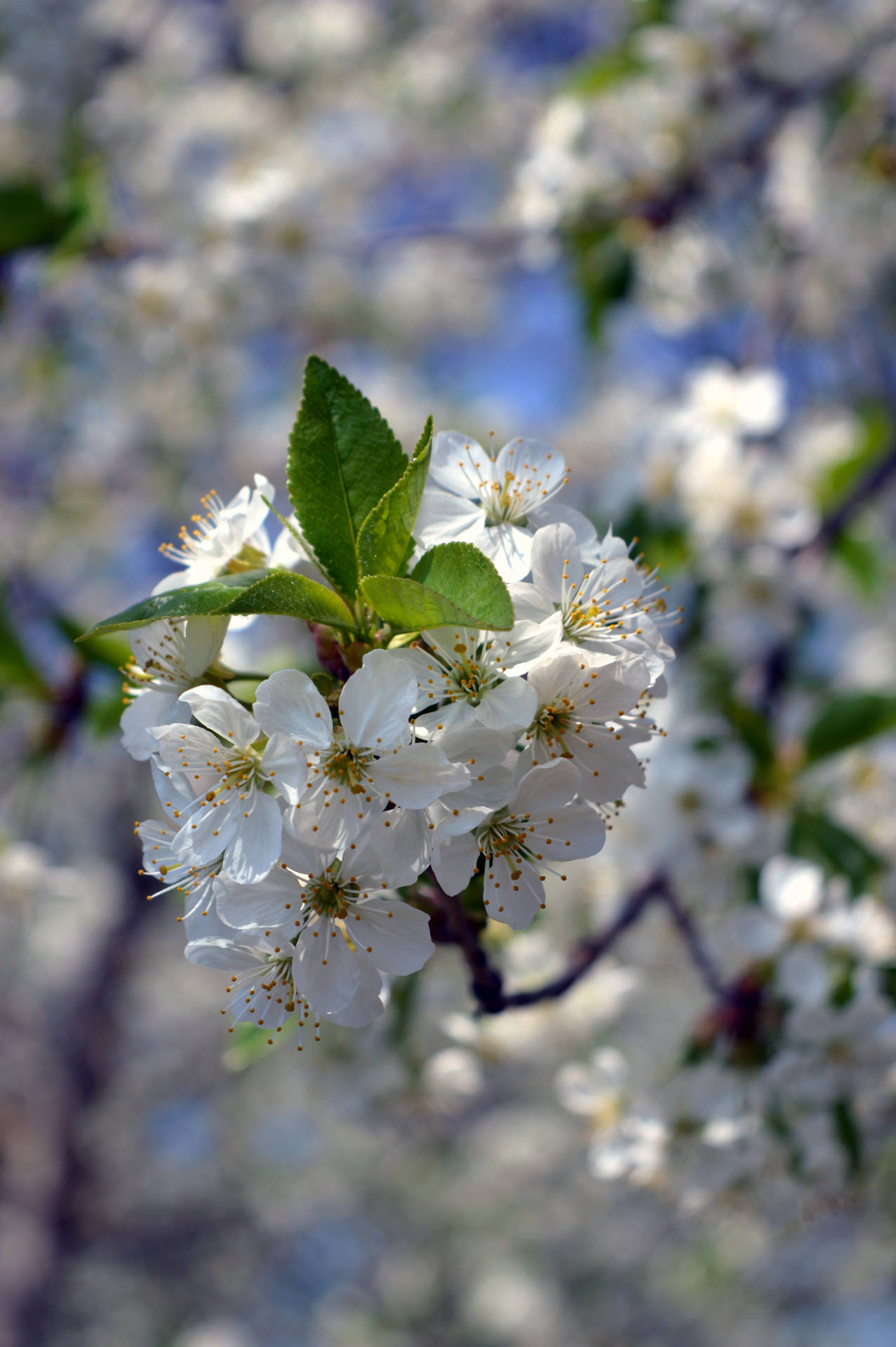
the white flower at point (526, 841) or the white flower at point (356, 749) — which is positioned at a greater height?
the white flower at point (356, 749)

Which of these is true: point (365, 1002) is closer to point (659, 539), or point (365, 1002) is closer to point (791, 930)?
point (791, 930)

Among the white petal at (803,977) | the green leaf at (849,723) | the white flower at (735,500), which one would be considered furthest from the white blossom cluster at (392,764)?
the white flower at (735,500)

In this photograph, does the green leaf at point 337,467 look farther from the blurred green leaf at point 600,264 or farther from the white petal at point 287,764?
the blurred green leaf at point 600,264

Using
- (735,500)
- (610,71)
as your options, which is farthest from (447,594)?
(610,71)

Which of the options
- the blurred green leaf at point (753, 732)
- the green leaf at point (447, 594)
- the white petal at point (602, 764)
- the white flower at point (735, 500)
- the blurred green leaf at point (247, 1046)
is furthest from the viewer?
the white flower at point (735, 500)

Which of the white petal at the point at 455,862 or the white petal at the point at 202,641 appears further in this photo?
the white petal at the point at 202,641

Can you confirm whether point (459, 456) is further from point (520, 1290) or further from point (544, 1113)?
point (520, 1290)

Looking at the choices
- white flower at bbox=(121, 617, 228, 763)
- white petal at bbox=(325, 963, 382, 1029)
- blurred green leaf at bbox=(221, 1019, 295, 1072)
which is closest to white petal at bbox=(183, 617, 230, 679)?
white flower at bbox=(121, 617, 228, 763)

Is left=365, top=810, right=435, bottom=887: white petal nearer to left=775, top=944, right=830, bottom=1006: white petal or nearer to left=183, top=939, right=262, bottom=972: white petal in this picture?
left=183, top=939, right=262, bottom=972: white petal

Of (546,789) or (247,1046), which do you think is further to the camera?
(247,1046)
